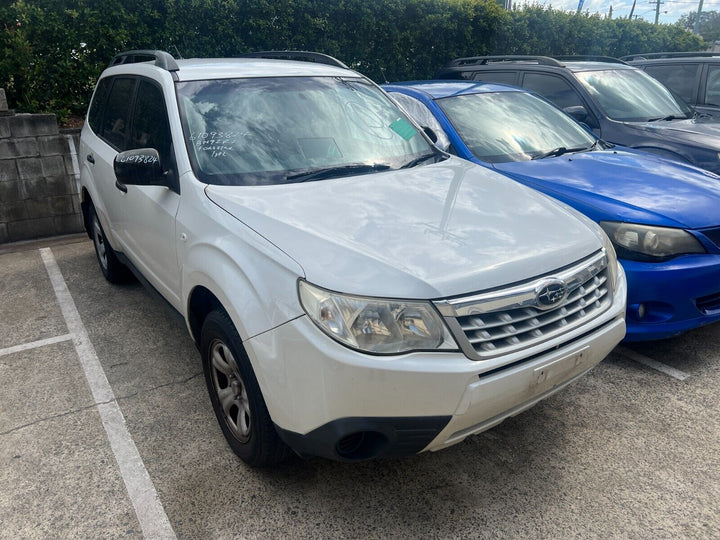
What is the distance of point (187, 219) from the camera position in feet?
9.20

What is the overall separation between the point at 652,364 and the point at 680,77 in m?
5.77

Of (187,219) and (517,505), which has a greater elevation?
(187,219)

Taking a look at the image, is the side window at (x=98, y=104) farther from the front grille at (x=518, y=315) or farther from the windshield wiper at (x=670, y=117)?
the windshield wiper at (x=670, y=117)

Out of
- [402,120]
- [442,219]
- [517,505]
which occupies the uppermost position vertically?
[402,120]

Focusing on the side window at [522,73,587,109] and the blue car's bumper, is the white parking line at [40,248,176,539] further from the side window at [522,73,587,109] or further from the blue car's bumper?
the side window at [522,73,587,109]

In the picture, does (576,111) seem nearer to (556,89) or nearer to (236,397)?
(556,89)

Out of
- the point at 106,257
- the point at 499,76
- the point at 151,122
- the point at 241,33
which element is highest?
the point at 241,33

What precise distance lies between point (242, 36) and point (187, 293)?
18.2 ft

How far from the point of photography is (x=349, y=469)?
8.92ft

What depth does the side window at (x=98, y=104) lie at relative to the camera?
4.45m

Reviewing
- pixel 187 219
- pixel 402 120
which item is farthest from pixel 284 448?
pixel 402 120

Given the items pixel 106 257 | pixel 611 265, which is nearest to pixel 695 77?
pixel 611 265

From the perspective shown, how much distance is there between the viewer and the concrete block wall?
5.95 m

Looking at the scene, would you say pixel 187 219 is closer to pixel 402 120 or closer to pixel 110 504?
pixel 110 504
